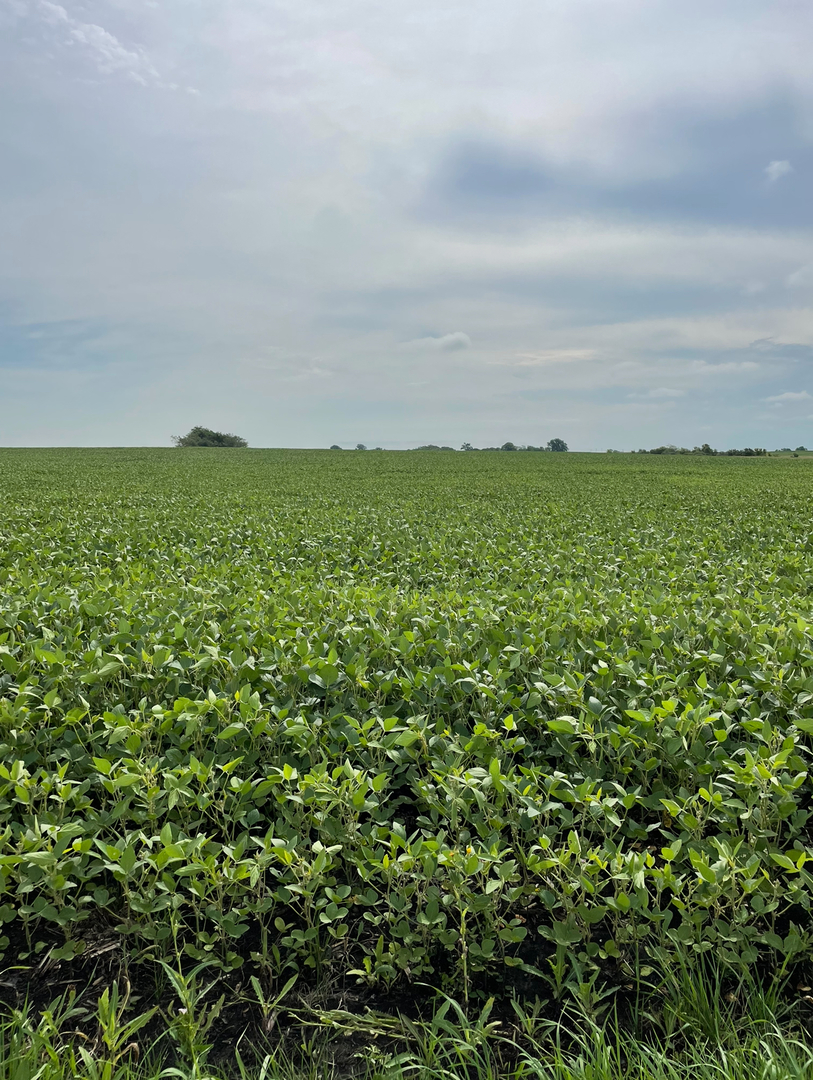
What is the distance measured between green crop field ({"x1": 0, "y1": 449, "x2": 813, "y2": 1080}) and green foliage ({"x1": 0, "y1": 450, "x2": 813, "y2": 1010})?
0.02 m

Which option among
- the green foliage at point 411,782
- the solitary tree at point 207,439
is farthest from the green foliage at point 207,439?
the green foliage at point 411,782

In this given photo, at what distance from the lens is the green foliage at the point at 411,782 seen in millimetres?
2539

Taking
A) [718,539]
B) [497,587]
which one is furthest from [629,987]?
[718,539]

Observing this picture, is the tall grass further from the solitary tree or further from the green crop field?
the solitary tree

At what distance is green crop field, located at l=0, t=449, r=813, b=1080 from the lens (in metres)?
2.44

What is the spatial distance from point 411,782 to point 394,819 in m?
0.21

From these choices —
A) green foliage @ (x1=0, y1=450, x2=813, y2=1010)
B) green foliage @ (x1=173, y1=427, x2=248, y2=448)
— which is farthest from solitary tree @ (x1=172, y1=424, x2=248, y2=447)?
green foliage @ (x1=0, y1=450, x2=813, y2=1010)

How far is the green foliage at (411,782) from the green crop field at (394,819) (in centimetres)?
2

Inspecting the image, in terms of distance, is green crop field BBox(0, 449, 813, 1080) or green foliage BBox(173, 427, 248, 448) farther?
green foliage BBox(173, 427, 248, 448)

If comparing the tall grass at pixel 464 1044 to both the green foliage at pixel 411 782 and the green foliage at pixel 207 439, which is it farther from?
the green foliage at pixel 207 439

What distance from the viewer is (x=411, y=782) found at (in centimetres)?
347

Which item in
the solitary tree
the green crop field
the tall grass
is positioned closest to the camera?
the tall grass

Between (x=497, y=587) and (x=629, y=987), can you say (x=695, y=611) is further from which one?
(x=629, y=987)

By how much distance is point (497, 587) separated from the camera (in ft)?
23.9
